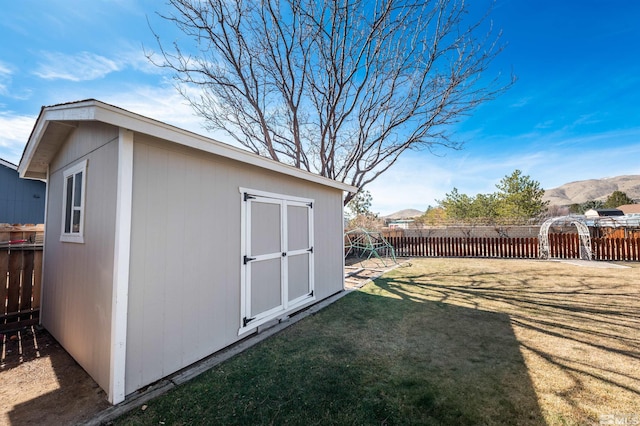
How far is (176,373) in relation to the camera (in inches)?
99.9

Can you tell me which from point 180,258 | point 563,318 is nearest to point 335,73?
point 180,258

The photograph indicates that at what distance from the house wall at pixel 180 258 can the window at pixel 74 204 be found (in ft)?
3.52

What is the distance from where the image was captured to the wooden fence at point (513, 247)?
892 centimetres

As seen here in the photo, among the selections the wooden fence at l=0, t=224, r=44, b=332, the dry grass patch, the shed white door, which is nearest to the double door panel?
the shed white door

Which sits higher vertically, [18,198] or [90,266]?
[18,198]

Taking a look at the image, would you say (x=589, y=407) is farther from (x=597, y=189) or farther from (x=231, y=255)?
(x=597, y=189)

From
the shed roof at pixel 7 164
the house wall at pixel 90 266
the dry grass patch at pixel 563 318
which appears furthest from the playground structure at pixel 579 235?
the shed roof at pixel 7 164

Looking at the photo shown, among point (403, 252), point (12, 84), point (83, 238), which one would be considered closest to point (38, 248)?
point (83, 238)

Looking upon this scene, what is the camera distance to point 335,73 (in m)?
7.41

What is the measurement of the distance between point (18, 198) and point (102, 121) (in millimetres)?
11244

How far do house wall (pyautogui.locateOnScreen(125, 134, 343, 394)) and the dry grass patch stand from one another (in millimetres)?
2651

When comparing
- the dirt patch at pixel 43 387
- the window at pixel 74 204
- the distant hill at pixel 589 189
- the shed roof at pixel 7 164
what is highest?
the distant hill at pixel 589 189

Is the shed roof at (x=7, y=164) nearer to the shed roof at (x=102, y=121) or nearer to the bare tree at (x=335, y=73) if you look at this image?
the shed roof at (x=102, y=121)

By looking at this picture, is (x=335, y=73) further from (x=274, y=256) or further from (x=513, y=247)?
(x=513, y=247)
